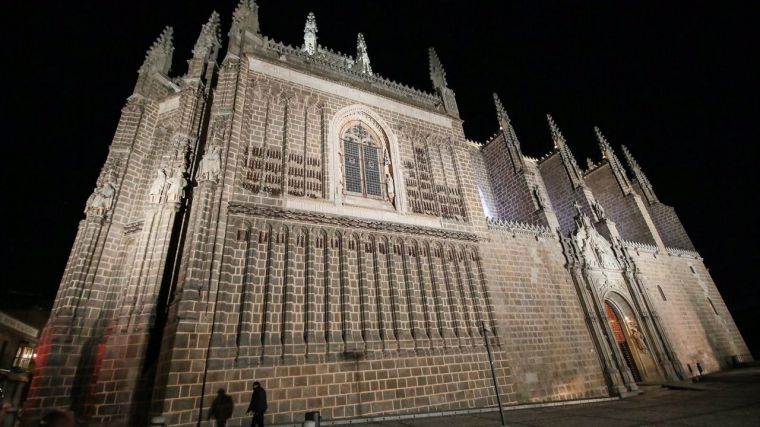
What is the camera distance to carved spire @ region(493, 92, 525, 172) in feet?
64.1

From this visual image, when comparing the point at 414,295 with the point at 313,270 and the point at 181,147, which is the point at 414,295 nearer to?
the point at 313,270

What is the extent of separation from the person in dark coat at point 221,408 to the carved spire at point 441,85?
1568 centimetres

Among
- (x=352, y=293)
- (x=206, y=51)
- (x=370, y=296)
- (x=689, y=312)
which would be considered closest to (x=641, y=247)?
(x=689, y=312)

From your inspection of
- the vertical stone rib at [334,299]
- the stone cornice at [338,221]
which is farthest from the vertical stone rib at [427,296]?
the vertical stone rib at [334,299]

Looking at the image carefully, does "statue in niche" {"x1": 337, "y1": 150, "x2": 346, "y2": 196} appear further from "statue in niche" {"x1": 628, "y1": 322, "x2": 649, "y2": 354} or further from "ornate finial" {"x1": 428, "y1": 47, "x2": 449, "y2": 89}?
"statue in niche" {"x1": 628, "y1": 322, "x2": 649, "y2": 354}

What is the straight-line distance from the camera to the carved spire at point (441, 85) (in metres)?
18.1

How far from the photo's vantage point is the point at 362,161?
1431 cm

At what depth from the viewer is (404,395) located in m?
10.0

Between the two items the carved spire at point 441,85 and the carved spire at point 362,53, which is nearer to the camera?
the carved spire at point 441,85

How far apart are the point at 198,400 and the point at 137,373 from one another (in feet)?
6.61

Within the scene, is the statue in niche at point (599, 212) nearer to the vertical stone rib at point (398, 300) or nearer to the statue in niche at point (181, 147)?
the vertical stone rib at point (398, 300)

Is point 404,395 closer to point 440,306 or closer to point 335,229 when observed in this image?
point 440,306

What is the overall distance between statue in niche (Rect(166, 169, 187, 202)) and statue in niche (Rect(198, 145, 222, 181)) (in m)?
0.63

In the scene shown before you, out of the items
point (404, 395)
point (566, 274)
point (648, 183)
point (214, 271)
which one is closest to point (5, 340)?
point (214, 271)
